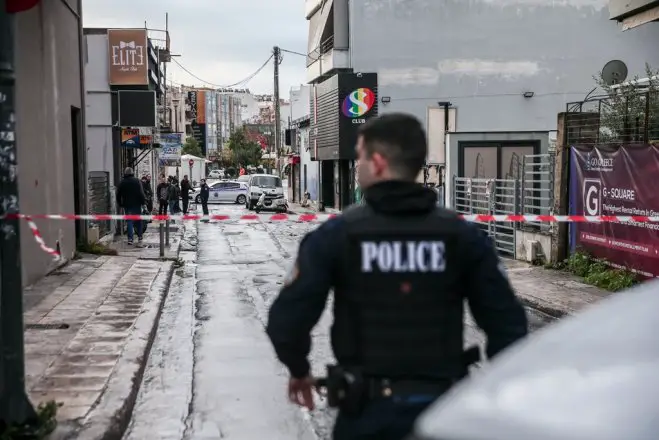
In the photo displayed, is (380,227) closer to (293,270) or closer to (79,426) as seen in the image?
(293,270)

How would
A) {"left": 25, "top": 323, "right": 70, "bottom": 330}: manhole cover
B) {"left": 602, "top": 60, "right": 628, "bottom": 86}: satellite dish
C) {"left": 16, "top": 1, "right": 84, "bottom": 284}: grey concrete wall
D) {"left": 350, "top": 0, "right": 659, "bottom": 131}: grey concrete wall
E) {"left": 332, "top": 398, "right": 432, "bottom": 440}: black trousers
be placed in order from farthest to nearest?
{"left": 350, "top": 0, "right": 659, "bottom": 131}: grey concrete wall → {"left": 602, "top": 60, "right": 628, "bottom": 86}: satellite dish → {"left": 16, "top": 1, "right": 84, "bottom": 284}: grey concrete wall → {"left": 25, "top": 323, "right": 70, "bottom": 330}: manhole cover → {"left": 332, "top": 398, "right": 432, "bottom": 440}: black trousers

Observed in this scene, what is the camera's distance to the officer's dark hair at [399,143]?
117 inches

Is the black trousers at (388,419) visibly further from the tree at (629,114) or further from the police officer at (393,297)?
the tree at (629,114)

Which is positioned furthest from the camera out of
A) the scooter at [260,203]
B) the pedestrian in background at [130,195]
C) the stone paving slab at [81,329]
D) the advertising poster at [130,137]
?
the scooter at [260,203]

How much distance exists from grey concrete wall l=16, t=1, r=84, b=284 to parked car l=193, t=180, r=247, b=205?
3225 centimetres

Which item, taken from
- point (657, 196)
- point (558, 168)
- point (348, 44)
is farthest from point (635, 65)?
point (657, 196)

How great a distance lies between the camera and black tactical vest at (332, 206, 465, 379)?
2.86 meters

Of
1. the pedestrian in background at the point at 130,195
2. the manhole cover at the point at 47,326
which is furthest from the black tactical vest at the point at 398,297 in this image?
the pedestrian in background at the point at 130,195

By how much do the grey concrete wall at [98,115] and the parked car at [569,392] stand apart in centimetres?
2432

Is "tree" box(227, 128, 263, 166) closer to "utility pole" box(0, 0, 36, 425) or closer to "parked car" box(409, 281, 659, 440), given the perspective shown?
"utility pole" box(0, 0, 36, 425)

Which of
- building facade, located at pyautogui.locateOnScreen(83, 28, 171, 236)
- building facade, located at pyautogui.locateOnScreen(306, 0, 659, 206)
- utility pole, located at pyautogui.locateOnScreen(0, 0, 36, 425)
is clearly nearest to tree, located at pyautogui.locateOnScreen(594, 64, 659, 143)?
utility pole, located at pyautogui.locateOnScreen(0, 0, 36, 425)

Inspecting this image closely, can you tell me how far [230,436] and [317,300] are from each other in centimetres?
325

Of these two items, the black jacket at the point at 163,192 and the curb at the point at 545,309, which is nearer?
the curb at the point at 545,309

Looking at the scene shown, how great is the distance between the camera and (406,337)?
286 centimetres
